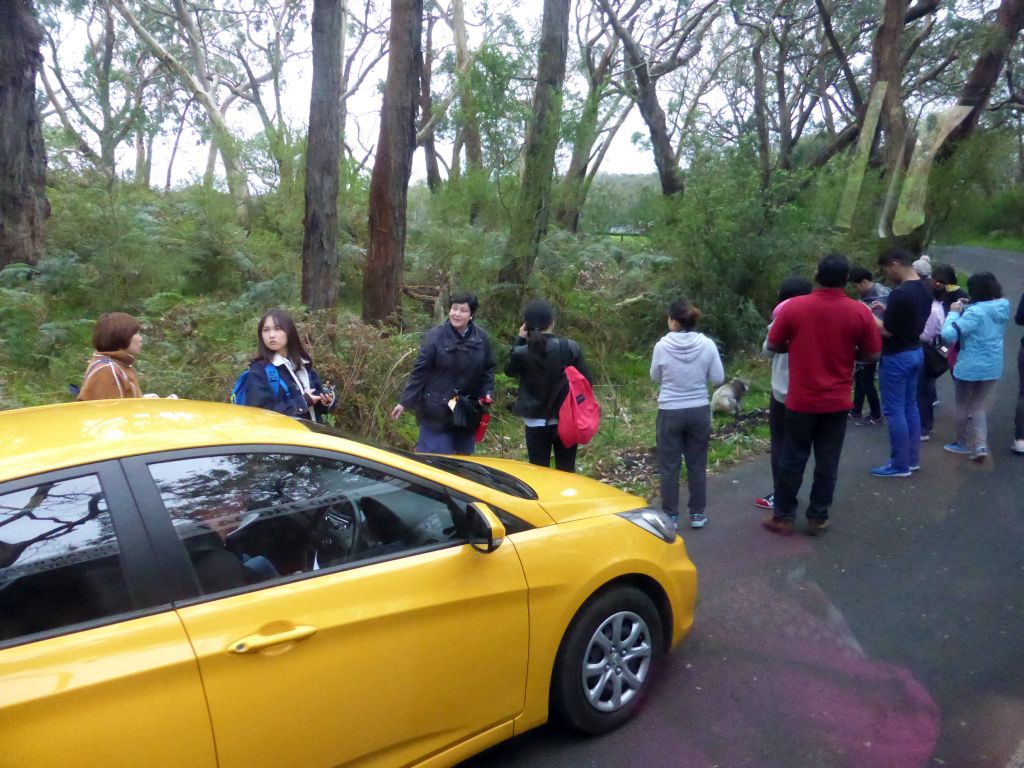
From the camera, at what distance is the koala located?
930 cm

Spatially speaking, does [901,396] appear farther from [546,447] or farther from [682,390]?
[546,447]

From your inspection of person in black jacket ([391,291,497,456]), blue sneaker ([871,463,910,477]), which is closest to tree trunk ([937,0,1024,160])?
blue sneaker ([871,463,910,477])

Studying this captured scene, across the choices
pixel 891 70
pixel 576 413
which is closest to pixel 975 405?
pixel 576 413

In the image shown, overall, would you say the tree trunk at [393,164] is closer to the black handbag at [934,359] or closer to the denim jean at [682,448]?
the denim jean at [682,448]

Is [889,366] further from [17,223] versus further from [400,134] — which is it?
[17,223]

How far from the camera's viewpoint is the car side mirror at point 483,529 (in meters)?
3.06

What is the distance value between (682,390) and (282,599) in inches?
141

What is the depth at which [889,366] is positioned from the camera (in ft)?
21.7

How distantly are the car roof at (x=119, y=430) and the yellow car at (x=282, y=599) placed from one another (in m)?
0.01

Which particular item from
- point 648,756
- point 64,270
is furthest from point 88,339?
point 648,756

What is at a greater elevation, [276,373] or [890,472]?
[276,373]

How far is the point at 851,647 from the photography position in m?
4.25

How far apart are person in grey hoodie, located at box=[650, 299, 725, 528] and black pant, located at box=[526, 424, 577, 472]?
671 millimetres

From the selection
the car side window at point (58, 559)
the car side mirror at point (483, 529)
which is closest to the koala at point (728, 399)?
the car side mirror at point (483, 529)
